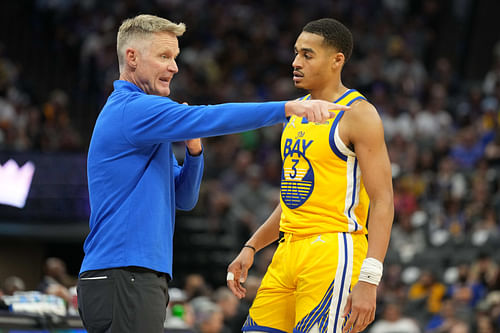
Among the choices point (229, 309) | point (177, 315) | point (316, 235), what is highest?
point (316, 235)

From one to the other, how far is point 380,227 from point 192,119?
115 centimetres

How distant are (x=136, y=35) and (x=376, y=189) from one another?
1477 mm

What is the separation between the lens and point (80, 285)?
3992 millimetres

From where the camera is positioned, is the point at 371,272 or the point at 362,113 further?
the point at 362,113

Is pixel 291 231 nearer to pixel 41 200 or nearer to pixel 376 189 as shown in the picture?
pixel 376 189

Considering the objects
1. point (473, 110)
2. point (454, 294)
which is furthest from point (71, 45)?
point (454, 294)

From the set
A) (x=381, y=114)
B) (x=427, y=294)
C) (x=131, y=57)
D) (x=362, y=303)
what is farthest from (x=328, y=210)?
(x=381, y=114)

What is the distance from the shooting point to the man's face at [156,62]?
4.14 m

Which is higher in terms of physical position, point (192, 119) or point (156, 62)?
point (156, 62)

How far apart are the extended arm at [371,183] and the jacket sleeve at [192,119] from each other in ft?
2.12

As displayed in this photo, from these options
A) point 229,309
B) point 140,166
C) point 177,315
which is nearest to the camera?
point 140,166

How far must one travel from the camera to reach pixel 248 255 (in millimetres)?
4949

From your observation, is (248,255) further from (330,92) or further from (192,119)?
(192,119)

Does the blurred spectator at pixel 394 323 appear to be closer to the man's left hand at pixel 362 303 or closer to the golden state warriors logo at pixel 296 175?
the golden state warriors logo at pixel 296 175
